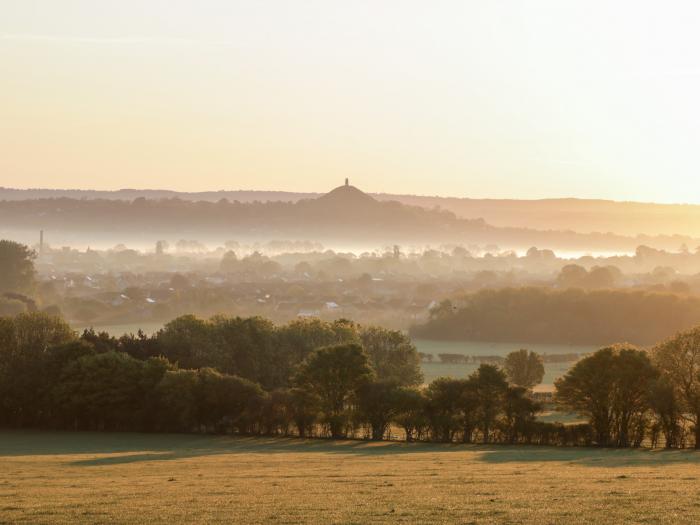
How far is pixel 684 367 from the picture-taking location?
62.9 meters

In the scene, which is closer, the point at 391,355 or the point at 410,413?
the point at 410,413

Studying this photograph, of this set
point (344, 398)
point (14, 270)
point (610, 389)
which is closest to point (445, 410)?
point (344, 398)

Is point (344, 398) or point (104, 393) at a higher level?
point (104, 393)

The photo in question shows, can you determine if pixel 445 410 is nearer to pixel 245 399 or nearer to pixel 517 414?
pixel 517 414

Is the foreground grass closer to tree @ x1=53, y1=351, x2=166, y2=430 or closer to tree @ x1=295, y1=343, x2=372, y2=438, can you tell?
tree @ x1=295, y1=343, x2=372, y2=438

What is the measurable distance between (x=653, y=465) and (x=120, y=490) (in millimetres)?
24192

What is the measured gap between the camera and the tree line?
200 feet

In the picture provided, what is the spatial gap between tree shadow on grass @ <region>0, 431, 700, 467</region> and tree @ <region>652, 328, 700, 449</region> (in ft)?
19.6

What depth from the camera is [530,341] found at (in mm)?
142375

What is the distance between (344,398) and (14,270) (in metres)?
113

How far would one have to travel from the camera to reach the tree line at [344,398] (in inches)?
2403

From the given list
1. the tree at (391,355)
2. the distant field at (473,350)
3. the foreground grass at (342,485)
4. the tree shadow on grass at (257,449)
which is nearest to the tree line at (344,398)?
the tree shadow on grass at (257,449)

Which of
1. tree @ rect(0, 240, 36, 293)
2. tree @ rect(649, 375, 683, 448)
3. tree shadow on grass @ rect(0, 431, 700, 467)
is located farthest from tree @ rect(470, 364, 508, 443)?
tree @ rect(0, 240, 36, 293)

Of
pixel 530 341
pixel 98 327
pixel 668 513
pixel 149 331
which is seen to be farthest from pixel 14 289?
pixel 668 513
